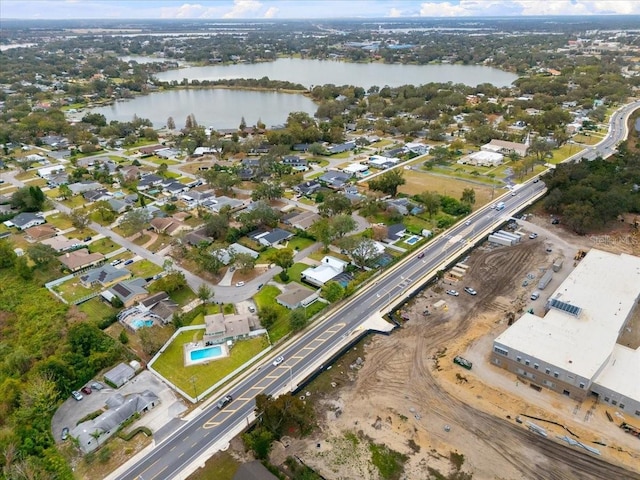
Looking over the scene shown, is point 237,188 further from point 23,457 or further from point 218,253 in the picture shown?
point 23,457

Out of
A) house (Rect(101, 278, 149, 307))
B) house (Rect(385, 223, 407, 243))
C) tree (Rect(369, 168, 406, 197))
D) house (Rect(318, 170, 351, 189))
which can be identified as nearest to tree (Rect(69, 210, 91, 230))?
house (Rect(101, 278, 149, 307))

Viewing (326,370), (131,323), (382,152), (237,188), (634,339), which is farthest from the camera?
(382,152)

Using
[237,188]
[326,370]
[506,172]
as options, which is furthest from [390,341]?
[506,172]

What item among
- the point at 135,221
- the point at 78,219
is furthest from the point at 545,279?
the point at 78,219

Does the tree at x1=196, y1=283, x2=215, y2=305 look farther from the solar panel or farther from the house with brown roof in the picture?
the solar panel

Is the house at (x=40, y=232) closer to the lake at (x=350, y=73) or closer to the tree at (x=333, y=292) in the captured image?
the tree at (x=333, y=292)

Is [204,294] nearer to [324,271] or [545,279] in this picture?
[324,271]
